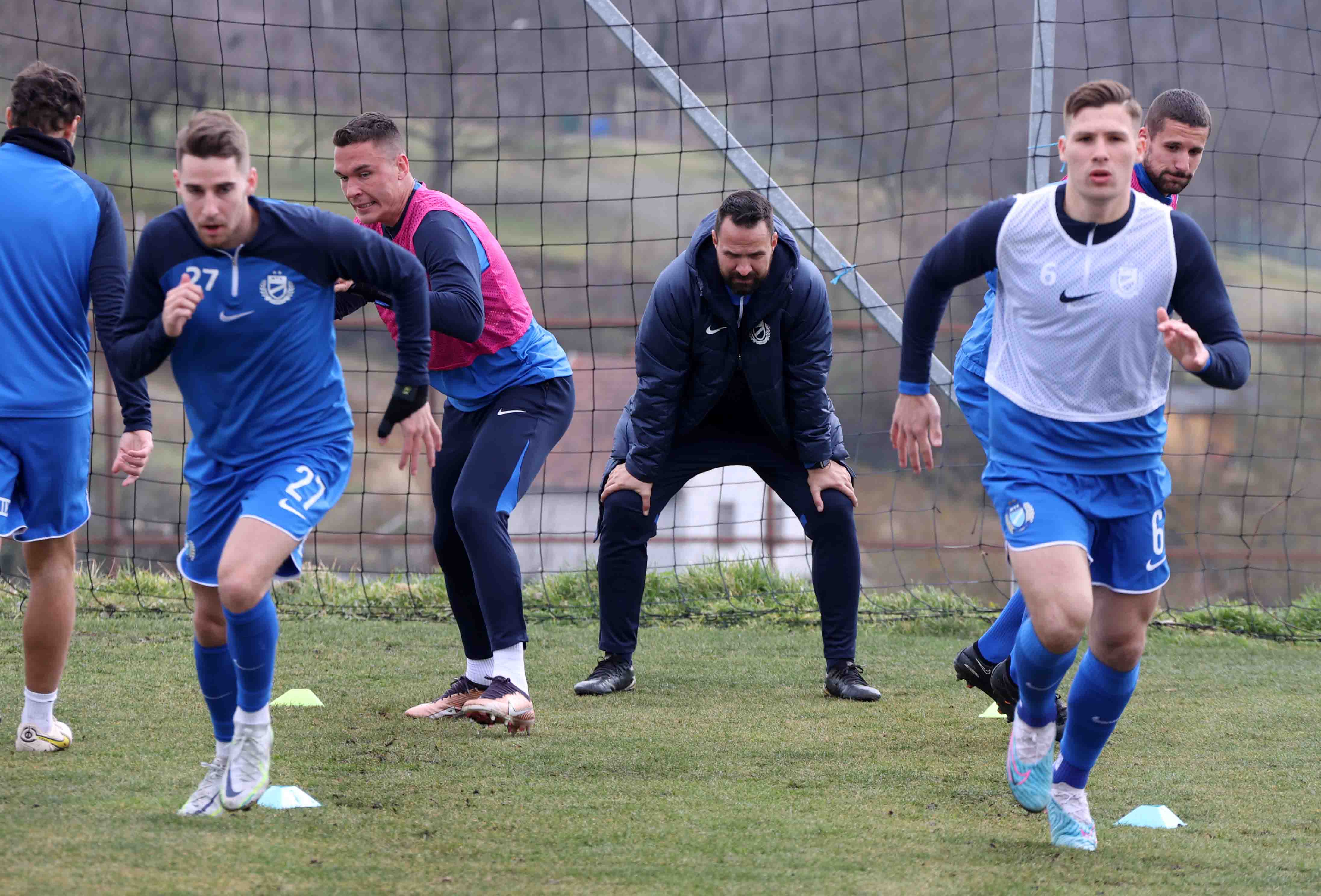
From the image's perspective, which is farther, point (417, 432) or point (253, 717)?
point (417, 432)

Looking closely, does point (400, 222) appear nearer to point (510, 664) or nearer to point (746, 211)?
point (746, 211)

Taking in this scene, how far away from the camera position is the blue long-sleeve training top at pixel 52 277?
3777 mm

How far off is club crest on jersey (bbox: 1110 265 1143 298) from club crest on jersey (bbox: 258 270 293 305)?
1939 millimetres

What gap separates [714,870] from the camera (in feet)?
9.54

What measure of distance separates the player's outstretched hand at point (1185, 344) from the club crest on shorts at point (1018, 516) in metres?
0.49

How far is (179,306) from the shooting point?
3.03 m

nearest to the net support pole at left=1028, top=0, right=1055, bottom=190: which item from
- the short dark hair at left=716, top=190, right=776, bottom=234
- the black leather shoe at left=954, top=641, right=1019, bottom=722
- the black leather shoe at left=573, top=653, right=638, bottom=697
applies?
the short dark hair at left=716, top=190, right=776, bottom=234

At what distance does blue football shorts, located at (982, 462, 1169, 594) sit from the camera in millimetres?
3219

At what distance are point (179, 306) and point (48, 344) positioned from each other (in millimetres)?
1042

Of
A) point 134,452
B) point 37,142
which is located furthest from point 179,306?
point 37,142

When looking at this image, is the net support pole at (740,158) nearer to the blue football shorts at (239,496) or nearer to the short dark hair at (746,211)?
the short dark hair at (746,211)

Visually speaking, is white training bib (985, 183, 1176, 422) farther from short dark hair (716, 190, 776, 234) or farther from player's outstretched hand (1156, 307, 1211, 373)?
short dark hair (716, 190, 776, 234)

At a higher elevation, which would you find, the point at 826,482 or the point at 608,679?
the point at 826,482

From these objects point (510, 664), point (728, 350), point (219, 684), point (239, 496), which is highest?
point (728, 350)
